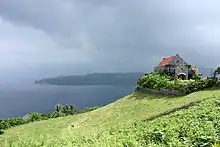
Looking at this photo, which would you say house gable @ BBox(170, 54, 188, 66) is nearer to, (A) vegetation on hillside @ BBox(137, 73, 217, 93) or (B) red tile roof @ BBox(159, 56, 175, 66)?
(B) red tile roof @ BBox(159, 56, 175, 66)

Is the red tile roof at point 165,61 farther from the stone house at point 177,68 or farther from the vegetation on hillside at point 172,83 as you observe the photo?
the vegetation on hillside at point 172,83

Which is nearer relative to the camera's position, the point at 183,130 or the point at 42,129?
the point at 183,130

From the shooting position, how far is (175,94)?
156 feet

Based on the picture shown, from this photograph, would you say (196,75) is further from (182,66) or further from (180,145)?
(180,145)

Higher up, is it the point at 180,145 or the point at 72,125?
the point at 180,145

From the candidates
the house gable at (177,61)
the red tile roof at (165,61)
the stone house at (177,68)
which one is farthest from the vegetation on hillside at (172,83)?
the red tile roof at (165,61)

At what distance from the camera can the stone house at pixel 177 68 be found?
61.0m

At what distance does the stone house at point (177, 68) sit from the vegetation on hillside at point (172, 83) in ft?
8.85

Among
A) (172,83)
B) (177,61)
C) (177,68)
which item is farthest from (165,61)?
(172,83)

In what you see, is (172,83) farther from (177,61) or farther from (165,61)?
(165,61)

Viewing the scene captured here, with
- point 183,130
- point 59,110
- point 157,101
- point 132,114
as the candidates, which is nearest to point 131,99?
point 157,101

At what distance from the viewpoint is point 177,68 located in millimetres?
61312

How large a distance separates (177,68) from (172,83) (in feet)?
38.5

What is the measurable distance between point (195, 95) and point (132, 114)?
22.0ft
